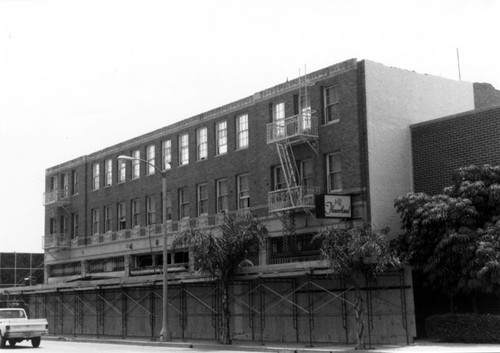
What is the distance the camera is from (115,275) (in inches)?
2009

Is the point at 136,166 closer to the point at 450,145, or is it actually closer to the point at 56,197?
the point at 56,197

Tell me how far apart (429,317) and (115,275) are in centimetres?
2610

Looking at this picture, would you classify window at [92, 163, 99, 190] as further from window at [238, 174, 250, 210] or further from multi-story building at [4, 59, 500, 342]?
window at [238, 174, 250, 210]

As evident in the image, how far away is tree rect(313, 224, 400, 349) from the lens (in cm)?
2767

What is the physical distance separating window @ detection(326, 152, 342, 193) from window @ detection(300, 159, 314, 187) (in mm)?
1038

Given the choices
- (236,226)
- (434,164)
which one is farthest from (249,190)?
(434,164)

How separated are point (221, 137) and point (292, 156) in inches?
279

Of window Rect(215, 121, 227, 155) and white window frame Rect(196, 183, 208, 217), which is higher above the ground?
window Rect(215, 121, 227, 155)

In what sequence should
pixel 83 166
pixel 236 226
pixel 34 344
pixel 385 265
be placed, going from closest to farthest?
pixel 385 265, pixel 236 226, pixel 34 344, pixel 83 166

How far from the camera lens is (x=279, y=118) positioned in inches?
1531

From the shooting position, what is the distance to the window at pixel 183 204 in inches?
1800

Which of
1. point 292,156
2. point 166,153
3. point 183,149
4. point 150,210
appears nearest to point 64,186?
point 150,210

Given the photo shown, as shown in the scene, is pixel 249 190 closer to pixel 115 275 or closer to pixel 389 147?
pixel 389 147

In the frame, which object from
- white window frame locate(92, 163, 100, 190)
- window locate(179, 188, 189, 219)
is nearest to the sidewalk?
window locate(179, 188, 189, 219)
